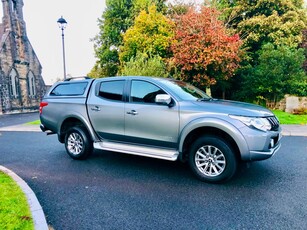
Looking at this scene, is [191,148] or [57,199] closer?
[57,199]

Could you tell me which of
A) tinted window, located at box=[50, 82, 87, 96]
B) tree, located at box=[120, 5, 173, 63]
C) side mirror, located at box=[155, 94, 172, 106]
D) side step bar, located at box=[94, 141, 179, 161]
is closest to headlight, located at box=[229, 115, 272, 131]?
side mirror, located at box=[155, 94, 172, 106]

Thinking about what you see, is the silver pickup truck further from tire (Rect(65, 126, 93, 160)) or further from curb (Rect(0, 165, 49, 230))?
curb (Rect(0, 165, 49, 230))

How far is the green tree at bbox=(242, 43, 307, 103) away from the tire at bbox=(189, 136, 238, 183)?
45.5ft

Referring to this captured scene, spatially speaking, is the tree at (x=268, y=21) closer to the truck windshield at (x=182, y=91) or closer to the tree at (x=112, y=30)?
the tree at (x=112, y=30)

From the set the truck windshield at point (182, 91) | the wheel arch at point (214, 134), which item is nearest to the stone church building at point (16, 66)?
the truck windshield at point (182, 91)

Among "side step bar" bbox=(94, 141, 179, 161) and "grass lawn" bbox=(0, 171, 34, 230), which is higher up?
"side step bar" bbox=(94, 141, 179, 161)

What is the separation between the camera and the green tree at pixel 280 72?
15.5m

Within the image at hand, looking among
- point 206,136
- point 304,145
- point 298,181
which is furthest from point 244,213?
point 304,145

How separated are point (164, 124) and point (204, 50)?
426 inches

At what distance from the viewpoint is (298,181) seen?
4.22 metres

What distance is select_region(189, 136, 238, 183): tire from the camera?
4.03 meters

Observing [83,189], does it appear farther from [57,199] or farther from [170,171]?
[170,171]

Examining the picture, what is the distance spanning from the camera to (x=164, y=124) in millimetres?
4484

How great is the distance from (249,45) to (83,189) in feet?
66.2
